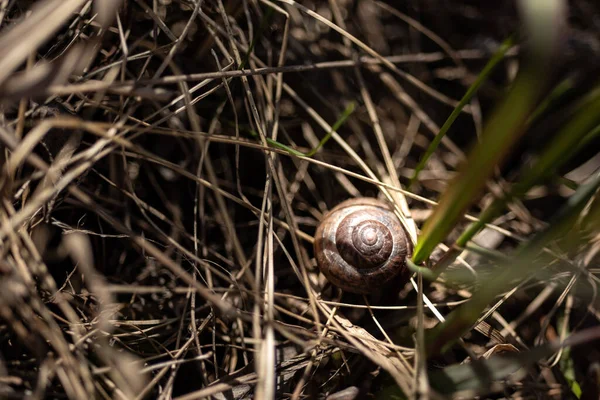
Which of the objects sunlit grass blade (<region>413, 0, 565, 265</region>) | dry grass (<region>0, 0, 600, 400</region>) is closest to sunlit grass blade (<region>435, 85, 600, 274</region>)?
sunlit grass blade (<region>413, 0, 565, 265</region>)

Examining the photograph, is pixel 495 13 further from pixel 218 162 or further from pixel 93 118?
pixel 93 118

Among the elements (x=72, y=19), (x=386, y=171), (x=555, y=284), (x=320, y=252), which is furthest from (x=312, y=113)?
(x=555, y=284)

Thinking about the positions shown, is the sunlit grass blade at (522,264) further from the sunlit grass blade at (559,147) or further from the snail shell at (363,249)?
the snail shell at (363,249)

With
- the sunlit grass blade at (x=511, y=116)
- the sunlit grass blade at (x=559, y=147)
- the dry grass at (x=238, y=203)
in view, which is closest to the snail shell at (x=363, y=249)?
the dry grass at (x=238, y=203)

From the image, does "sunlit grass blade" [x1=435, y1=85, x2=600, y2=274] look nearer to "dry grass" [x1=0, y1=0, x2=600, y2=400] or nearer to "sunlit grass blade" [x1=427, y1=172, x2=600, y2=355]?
"sunlit grass blade" [x1=427, y1=172, x2=600, y2=355]

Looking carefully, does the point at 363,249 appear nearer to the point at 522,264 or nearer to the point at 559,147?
the point at 522,264

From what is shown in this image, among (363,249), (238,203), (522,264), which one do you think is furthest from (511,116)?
(238,203)
